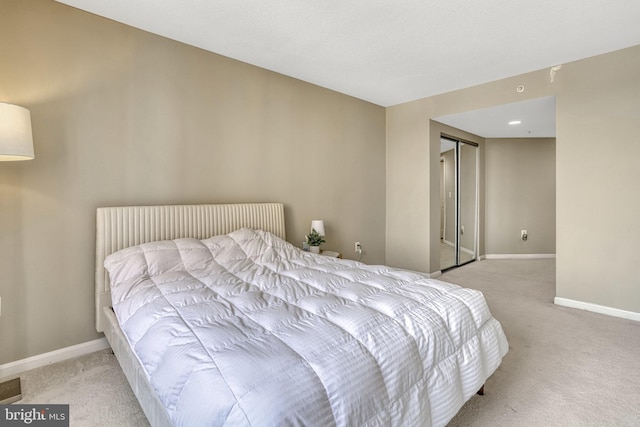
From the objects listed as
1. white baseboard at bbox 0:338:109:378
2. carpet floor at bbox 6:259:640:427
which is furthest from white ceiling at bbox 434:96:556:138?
white baseboard at bbox 0:338:109:378

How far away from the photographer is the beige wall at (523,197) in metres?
6.08

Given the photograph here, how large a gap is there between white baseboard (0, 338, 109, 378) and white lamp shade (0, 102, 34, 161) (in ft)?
4.50

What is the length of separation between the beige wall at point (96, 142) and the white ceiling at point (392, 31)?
0.22 meters

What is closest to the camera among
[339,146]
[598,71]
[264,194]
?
[598,71]

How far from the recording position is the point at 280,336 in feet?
4.16

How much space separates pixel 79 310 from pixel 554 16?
4278mm

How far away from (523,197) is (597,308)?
330 cm

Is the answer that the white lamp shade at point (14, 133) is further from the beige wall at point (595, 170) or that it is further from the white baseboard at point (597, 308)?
the white baseboard at point (597, 308)

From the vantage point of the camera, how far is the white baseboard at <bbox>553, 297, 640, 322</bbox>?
10.1 feet

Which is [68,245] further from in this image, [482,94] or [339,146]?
→ [482,94]

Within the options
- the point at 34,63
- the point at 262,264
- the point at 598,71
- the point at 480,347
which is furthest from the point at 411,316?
the point at 598,71

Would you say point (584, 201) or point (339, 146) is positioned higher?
point (339, 146)

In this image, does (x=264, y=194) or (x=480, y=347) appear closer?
(x=480, y=347)

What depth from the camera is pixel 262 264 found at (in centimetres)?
248
